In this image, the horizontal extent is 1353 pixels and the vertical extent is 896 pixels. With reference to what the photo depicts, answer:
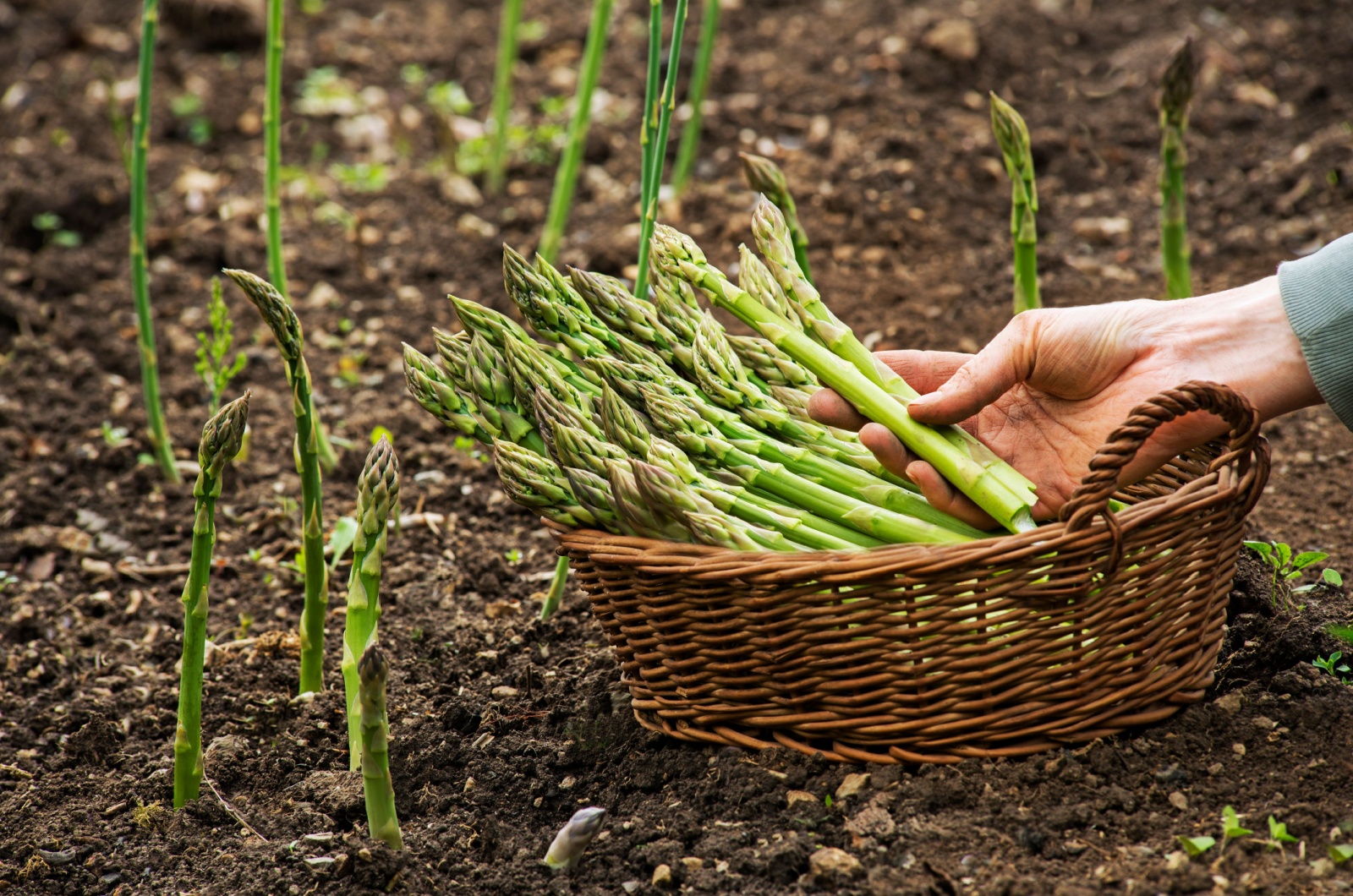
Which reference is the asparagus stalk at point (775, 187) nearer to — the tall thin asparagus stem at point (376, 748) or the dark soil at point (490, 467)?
the dark soil at point (490, 467)

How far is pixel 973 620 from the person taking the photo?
2.21 m

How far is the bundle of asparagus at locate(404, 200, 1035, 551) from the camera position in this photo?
2424 millimetres

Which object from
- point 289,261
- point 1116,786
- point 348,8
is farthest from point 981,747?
point 348,8

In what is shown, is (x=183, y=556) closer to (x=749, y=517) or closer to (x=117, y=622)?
(x=117, y=622)

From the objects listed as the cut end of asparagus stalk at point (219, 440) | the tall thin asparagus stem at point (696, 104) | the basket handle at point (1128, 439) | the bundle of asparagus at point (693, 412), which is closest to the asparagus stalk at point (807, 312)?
the bundle of asparagus at point (693, 412)

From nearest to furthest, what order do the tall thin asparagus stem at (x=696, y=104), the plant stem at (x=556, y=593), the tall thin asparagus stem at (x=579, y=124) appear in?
1. the plant stem at (x=556, y=593)
2. the tall thin asparagus stem at (x=579, y=124)
3. the tall thin asparagus stem at (x=696, y=104)

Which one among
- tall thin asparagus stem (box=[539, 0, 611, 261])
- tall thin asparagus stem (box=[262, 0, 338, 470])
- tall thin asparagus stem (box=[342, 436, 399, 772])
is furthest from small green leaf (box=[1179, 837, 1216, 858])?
tall thin asparagus stem (box=[539, 0, 611, 261])

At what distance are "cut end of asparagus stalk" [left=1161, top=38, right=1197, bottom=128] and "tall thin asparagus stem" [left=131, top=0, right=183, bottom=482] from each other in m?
3.01

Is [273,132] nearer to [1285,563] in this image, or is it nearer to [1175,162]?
[1175,162]

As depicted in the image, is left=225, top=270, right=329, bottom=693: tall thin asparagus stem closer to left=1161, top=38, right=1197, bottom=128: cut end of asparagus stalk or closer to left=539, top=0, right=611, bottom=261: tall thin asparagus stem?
left=539, top=0, right=611, bottom=261: tall thin asparagus stem

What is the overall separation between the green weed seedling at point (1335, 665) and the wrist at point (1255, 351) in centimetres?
53

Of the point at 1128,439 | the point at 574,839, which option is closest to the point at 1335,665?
the point at 1128,439

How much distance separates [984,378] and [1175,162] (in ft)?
4.97

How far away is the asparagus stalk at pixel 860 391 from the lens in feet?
8.07
